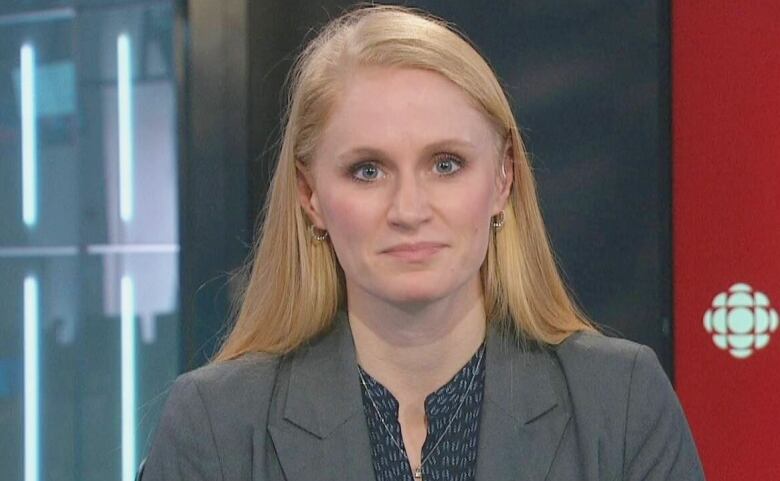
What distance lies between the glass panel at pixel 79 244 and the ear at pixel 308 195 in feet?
4.15

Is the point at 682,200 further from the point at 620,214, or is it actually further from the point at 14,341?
the point at 14,341

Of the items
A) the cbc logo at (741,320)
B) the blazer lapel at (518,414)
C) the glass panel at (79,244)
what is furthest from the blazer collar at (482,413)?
the glass panel at (79,244)

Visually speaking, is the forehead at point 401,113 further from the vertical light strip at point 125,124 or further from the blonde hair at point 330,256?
the vertical light strip at point 125,124

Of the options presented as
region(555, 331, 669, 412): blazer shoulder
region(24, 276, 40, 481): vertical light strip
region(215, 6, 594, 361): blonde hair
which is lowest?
region(24, 276, 40, 481): vertical light strip

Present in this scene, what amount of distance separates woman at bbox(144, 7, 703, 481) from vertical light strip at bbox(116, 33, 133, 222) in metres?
1.24

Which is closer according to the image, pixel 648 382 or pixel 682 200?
pixel 648 382

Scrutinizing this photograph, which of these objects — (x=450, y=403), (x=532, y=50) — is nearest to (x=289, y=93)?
(x=532, y=50)

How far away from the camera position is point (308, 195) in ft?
5.44

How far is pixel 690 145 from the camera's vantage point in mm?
2479

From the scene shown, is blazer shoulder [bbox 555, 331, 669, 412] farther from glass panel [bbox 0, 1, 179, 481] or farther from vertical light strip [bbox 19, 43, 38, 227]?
vertical light strip [bbox 19, 43, 38, 227]

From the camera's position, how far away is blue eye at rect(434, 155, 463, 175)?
150 cm

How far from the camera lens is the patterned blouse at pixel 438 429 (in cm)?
159

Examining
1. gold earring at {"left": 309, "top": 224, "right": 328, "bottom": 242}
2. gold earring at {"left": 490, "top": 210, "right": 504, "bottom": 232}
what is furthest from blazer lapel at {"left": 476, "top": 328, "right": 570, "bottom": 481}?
gold earring at {"left": 309, "top": 224, "right": 328, "bottom": 242}

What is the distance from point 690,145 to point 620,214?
19cm
